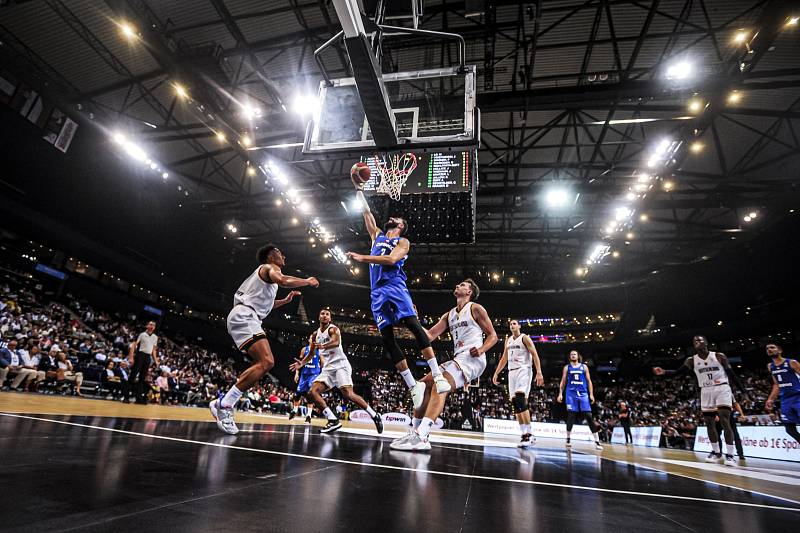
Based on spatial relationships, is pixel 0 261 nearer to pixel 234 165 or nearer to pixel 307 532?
pixel 234 165

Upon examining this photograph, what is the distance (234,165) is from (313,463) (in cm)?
1671

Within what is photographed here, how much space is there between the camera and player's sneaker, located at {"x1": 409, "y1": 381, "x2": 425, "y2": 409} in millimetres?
4211

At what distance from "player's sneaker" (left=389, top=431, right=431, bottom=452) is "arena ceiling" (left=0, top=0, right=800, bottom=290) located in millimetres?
8243

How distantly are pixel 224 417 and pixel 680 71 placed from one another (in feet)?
39.6

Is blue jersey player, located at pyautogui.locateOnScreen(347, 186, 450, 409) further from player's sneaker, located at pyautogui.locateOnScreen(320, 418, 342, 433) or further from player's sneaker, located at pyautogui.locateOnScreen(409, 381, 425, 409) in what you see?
player's sneaker, located at pyautogui.locateOnScreen(320, 418, 342, 433)

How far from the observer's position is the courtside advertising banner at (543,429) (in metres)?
16.5

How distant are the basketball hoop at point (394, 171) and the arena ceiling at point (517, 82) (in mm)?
2576

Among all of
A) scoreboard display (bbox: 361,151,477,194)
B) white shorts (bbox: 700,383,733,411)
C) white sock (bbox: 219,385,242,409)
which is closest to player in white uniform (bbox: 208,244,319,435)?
white sock (bbox: 219,385,242,409)

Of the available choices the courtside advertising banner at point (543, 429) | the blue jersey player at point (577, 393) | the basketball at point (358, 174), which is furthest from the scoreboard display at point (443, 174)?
the courtside advertising banner at point (543, 429)

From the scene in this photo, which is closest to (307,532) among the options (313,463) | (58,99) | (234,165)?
(313,463)

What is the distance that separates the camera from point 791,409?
6.91 meters

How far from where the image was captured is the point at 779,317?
1895cm

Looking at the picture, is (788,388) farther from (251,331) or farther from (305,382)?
(251,331)

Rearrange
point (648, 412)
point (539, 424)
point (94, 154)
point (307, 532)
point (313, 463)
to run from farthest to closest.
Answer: point (648, 412) < point (539, 424) < point (94, 154) < point (313, 463) < point (307, 532)
